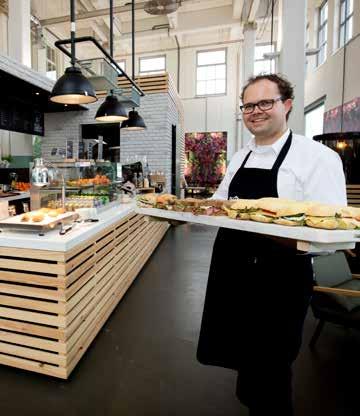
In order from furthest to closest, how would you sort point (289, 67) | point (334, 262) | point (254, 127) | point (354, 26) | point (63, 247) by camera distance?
point (354, 26), point (289, 67), point (334, 262), point (63, 247), point (254, 127)

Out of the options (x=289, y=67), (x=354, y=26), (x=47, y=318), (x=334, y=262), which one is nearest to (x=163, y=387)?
(x=47, y=318)

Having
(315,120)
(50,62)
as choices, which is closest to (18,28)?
(50,62)

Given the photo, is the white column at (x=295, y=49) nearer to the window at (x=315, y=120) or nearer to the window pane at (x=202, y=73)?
the window at (x=315, y=120)

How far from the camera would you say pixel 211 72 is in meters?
13.3

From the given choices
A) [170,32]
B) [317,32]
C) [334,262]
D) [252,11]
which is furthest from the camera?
[170,32]

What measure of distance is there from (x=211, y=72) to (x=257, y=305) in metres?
13.5

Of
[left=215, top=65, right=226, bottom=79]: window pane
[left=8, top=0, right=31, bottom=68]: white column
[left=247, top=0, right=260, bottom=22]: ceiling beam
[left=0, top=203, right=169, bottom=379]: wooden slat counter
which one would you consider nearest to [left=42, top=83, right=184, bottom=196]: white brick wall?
[left=8, top=0, right=31, bottom=68]: white column

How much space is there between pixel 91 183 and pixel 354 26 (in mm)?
7537

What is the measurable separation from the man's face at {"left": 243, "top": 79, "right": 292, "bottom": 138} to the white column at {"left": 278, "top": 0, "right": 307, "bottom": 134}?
375 cm

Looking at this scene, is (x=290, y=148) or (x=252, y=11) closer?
(x=290, y=148)

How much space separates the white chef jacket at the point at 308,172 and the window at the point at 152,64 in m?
13.5

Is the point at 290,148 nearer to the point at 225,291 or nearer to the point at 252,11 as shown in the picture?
the point at 225,291

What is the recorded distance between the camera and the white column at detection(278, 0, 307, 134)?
4832 millimetres

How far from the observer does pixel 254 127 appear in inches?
55.4
